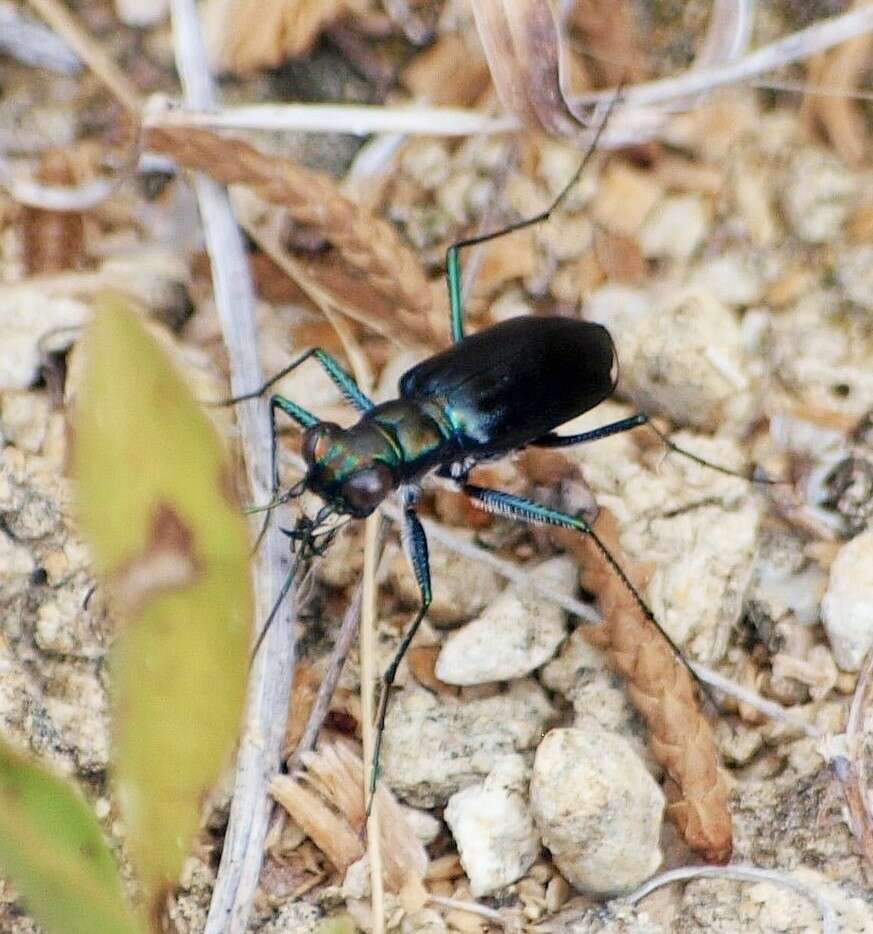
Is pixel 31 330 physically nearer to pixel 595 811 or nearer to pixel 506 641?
pixel 506 641

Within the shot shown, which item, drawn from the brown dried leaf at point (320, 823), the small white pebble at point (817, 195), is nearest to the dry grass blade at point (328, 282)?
the small white pebble at point (817, 195)

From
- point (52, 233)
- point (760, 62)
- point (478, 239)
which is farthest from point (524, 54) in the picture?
point (52, 233)

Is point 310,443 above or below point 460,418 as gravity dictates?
below

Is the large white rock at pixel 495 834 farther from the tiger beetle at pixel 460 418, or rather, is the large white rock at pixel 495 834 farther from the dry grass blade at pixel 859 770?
the dry grass blade at pixel 859 770

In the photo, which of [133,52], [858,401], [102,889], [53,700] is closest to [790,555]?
[858,401]

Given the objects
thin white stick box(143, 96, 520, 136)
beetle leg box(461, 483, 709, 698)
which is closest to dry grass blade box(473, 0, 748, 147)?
thin white stick box(143, 96, 520, 136)

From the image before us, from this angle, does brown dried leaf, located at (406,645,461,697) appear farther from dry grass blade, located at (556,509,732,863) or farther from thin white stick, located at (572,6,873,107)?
thin white stick, located at (572,6,873,107)
